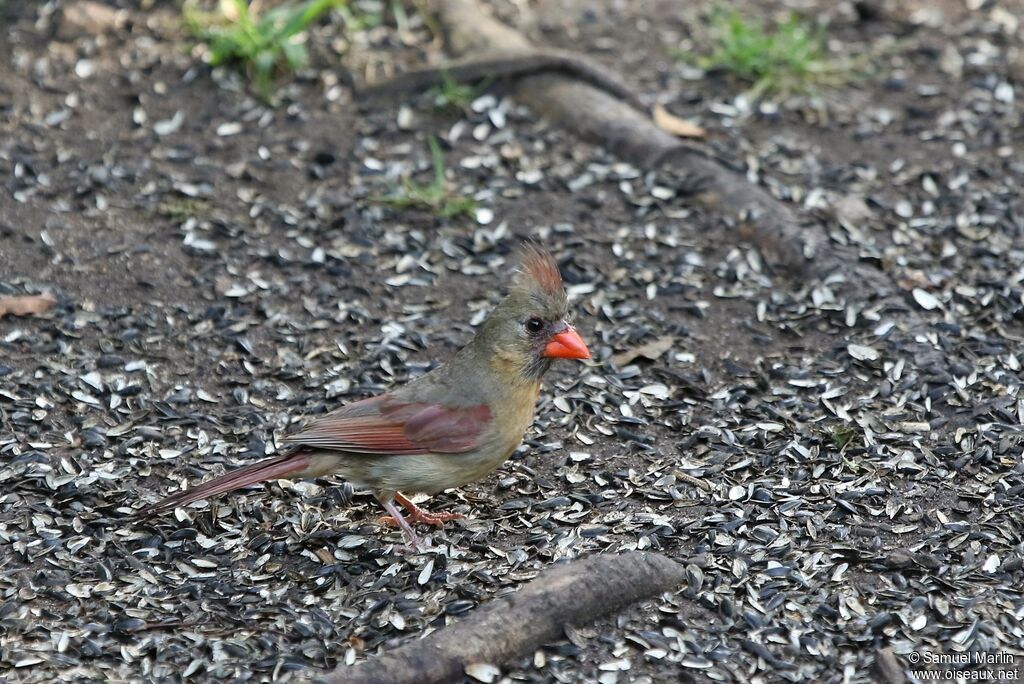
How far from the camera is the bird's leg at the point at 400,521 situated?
16.0ft

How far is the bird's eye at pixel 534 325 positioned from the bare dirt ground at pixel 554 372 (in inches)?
23.0

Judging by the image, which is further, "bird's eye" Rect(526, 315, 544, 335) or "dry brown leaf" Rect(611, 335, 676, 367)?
"dry brown leaf" Rect(611, 335, 676, 367)

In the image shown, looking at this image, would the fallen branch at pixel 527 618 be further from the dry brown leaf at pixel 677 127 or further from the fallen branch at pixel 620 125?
the dry brown leaf at pixel 677 127

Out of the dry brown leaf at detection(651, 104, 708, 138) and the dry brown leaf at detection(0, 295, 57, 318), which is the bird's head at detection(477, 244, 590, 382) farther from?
the dry brown leaf at detection(651, 104, 708, 138)

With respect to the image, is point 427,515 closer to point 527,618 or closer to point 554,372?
point 527,618

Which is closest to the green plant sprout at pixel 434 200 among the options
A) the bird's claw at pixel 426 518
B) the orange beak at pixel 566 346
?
the orange beak at pixel 566 346

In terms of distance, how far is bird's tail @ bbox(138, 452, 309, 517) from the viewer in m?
4.68

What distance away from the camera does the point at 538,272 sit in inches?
198

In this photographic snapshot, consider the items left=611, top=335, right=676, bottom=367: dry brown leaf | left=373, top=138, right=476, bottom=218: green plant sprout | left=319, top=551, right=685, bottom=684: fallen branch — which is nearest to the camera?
left=319, top=551, right=685, bottom=684: fallen branch

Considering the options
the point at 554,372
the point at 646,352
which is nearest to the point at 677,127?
the point at 646,352

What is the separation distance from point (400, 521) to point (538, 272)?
1.06 m

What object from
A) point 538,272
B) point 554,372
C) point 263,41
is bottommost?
point 554,372

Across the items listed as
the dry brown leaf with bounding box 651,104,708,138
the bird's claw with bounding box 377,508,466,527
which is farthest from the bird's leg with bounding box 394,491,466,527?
the dry brown leaf with bounding box 651,104,708,138

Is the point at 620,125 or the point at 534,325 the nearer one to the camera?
the point at 534,325
